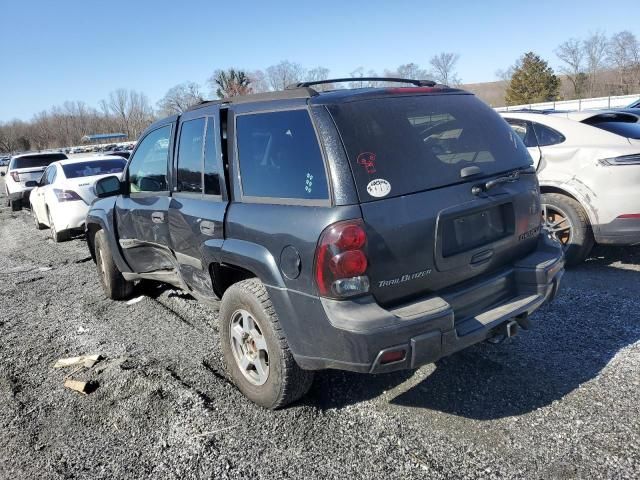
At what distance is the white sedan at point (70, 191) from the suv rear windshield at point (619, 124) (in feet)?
24.9

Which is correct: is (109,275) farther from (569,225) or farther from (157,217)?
(569,225)

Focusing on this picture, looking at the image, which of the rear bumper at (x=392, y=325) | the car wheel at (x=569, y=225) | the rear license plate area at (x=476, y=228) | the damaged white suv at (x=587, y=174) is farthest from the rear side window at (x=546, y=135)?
the rear bumper at (x=392, y=325)

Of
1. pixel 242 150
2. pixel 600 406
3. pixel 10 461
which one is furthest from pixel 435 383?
pixel 10 461

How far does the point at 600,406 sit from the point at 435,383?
980mm

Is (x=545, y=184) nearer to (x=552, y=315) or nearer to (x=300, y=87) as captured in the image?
(x=552, y=315)

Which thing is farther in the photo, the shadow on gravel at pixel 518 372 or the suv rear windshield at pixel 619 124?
the suv rear windshield at pixel 619 124

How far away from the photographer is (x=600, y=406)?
304cm

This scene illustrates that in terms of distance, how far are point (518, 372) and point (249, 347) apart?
1.84m

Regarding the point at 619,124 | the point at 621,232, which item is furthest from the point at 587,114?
the point at 621,232

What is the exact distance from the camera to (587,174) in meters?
5.22

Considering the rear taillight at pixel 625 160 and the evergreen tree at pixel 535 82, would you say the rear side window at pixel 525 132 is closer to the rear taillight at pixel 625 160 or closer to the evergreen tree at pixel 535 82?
the rear taillight at pixel 625 160

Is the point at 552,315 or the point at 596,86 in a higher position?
the point at 596,86

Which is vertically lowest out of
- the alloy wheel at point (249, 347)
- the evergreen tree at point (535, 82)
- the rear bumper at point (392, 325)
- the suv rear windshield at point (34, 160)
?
the alloy wheel at point (249, 347)

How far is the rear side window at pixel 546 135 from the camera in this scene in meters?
A: 5.56
